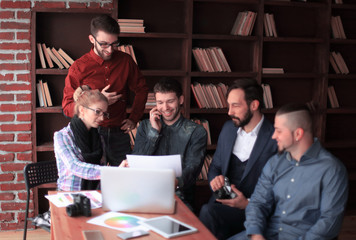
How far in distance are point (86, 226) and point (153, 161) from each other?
507 mm

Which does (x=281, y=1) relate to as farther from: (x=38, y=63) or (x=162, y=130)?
(x=38, y=63)

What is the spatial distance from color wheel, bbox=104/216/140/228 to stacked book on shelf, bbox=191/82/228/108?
2.33 m

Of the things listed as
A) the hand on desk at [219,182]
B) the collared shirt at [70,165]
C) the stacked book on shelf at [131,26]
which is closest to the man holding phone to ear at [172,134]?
the hand on desk at [219,182]

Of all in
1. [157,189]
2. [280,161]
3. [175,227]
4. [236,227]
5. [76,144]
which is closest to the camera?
[175,227]

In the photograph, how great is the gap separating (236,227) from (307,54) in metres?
2.64

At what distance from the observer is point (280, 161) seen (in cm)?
223

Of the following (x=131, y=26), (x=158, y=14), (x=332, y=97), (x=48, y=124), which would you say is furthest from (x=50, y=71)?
(x=332, y=97)

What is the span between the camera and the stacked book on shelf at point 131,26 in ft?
12.7

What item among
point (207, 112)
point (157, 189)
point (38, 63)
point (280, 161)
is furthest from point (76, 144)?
point (207, 112)

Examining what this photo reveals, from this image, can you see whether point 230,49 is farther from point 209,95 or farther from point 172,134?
point 172,134

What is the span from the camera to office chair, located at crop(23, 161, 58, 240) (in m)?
2.86

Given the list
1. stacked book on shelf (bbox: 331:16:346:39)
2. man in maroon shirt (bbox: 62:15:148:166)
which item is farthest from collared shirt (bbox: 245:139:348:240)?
stacked book on shelf (bbox: 331:16:346:39)

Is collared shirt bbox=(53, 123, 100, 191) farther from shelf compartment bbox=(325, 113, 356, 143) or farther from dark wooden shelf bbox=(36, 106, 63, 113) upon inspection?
shelf compartment bbox=(325, 113, 356, 143)

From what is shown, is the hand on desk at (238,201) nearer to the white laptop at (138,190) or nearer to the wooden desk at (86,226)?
the wooden desk at (86,226)
